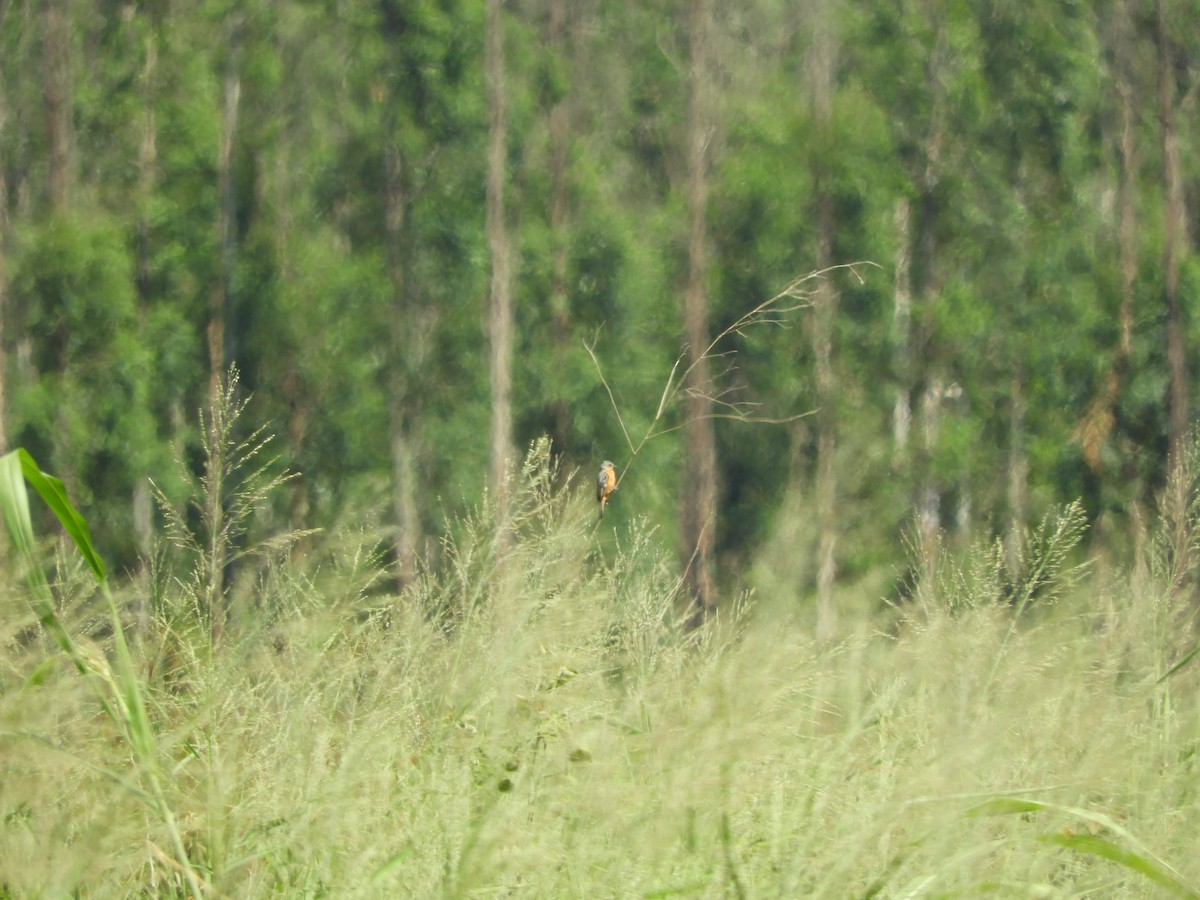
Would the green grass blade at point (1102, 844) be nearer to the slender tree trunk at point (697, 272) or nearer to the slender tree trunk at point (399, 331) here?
the slender tree trunk at point (399, 331)

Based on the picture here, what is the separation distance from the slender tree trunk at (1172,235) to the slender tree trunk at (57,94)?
8524 millimetres

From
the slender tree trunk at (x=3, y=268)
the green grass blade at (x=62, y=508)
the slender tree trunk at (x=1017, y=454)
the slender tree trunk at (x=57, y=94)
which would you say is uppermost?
the green grass blade at (x=62, y=508)

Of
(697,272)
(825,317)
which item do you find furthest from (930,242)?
(697,272)

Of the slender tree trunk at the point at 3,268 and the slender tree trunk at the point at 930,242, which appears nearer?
the slender tree trunk at the point at 3,268

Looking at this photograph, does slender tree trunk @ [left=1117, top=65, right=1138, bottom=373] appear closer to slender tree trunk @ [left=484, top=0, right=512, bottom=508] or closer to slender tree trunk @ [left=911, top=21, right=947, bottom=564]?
slender tree trunk @ [left=911, top=21, right=947, bottom=564]

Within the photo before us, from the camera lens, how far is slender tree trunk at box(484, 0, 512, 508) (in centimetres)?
1238

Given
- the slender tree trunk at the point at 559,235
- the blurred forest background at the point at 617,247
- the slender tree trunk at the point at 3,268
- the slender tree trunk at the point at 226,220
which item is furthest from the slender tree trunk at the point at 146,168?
the slender tree trunk at the point at 559,235

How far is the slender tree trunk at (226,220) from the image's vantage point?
12328mm

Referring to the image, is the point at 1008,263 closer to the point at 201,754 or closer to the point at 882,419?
the point at 882,419

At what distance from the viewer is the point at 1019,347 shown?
42.3 ft

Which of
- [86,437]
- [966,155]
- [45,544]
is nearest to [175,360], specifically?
[86,437]

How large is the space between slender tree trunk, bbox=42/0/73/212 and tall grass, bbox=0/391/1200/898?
10.7 m

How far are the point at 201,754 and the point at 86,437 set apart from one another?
1014 centimetres

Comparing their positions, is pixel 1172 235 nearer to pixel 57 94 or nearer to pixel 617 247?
pixel 617 247
